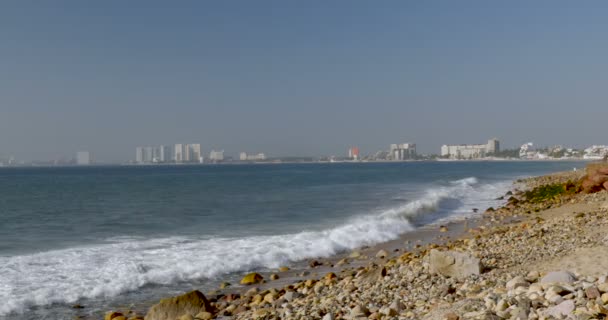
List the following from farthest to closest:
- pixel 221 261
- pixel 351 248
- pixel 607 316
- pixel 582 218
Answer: pixel 351 248 < pixel 582 218 < pixel 221 261 < pixel 607 316

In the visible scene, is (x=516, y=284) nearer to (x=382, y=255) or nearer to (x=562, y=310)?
(x=562, y=310)

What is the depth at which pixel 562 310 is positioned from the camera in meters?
5.11

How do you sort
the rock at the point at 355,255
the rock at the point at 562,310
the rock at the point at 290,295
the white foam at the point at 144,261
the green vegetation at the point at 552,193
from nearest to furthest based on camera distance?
1. the rock at the point at 562,310
2. the rock at the point at 290,295
3. the white foam at the point at 144,261
4. the rock at the point at 355,255
5. the green vegetation at the point at 552,193

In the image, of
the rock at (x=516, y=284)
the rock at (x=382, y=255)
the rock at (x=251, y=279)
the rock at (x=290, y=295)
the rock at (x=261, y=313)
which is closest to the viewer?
the rock at (x=516, y=284)

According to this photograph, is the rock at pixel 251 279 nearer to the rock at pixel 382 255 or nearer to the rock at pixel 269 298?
the rock at pixel 269 298

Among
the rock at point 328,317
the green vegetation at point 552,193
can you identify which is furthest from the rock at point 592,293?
the green vegetation at point 552,193

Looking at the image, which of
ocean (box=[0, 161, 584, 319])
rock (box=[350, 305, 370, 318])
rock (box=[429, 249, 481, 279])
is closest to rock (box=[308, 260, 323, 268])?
ocean (box=[0, 161, 584, 319])

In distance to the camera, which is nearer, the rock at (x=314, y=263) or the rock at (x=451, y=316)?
the rock at (x=451, y=316)

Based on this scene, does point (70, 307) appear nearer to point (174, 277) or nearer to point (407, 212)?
point (174, 277)

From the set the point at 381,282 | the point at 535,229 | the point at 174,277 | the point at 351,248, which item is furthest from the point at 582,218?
the point at 174,277

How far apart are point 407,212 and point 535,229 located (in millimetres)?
10359

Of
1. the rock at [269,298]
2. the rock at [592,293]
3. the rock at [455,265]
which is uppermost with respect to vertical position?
the rock at [592,293]

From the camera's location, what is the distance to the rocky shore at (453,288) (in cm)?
566

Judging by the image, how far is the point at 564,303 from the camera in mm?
5215
